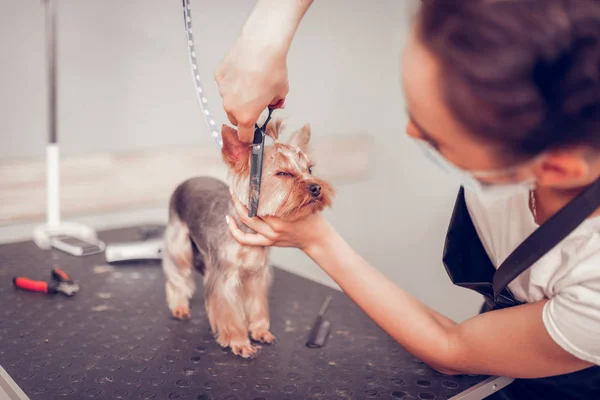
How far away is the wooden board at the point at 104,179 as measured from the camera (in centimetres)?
170

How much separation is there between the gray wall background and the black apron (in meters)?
1.15

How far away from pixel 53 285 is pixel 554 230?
1.04 meters

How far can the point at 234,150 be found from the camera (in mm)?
985

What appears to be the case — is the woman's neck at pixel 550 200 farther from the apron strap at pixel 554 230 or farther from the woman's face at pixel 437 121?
the woman's face at pixel 437 121

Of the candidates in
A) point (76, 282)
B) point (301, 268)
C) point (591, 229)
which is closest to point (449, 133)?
point (591, 229)

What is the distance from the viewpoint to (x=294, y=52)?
220cm

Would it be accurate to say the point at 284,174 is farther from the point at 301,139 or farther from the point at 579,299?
the point at 579,299

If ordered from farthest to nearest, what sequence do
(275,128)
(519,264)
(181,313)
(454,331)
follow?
(181,313) < (275,128) < (454,331) < (519,264)

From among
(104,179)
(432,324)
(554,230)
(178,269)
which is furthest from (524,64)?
(104,179)

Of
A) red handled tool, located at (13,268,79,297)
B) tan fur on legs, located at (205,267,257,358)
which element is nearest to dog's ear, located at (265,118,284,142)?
tan fur on legs, located at (205,267,257,358)

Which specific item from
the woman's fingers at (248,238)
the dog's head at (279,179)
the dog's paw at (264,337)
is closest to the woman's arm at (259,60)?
the dog's head at (279,179)

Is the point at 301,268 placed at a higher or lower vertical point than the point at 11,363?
lower

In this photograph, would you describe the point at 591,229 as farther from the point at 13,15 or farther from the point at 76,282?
the point at 13,15

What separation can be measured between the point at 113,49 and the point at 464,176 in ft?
4.30
